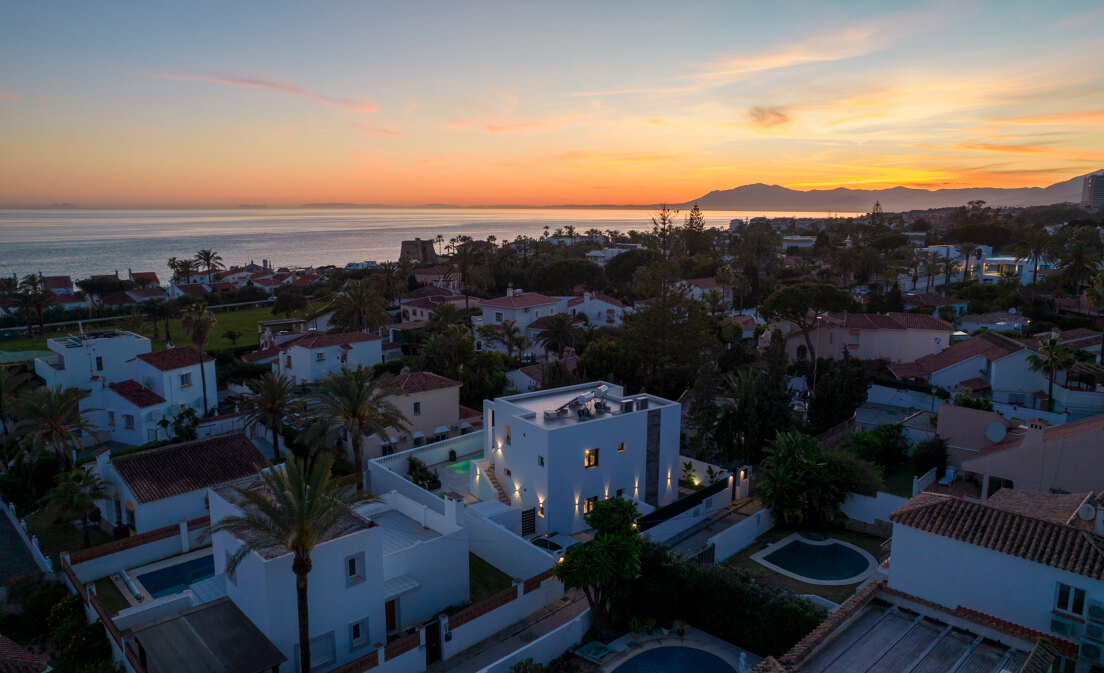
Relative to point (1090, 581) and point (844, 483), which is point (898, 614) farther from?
point (844, 483)

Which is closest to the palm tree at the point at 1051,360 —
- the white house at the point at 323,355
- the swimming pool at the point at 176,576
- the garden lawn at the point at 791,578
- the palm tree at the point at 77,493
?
the garden lawn at the point at 791,578

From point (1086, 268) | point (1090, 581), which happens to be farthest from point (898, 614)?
point (1086, 268)

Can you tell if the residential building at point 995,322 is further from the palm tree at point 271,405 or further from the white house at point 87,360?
the white house at point 87,360

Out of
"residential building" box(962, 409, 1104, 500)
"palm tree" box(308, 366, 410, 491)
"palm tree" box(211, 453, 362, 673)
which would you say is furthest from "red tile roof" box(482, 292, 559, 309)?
"palm tree" box(211, 453, 362, 673)

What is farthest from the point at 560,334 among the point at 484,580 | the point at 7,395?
the point at 7,395

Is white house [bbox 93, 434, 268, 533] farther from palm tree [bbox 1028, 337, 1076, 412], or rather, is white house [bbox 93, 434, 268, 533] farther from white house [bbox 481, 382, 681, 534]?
palm tree [bbox 1028, 337, 1076, 412]

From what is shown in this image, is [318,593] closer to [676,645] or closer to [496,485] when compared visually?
[676,645]
